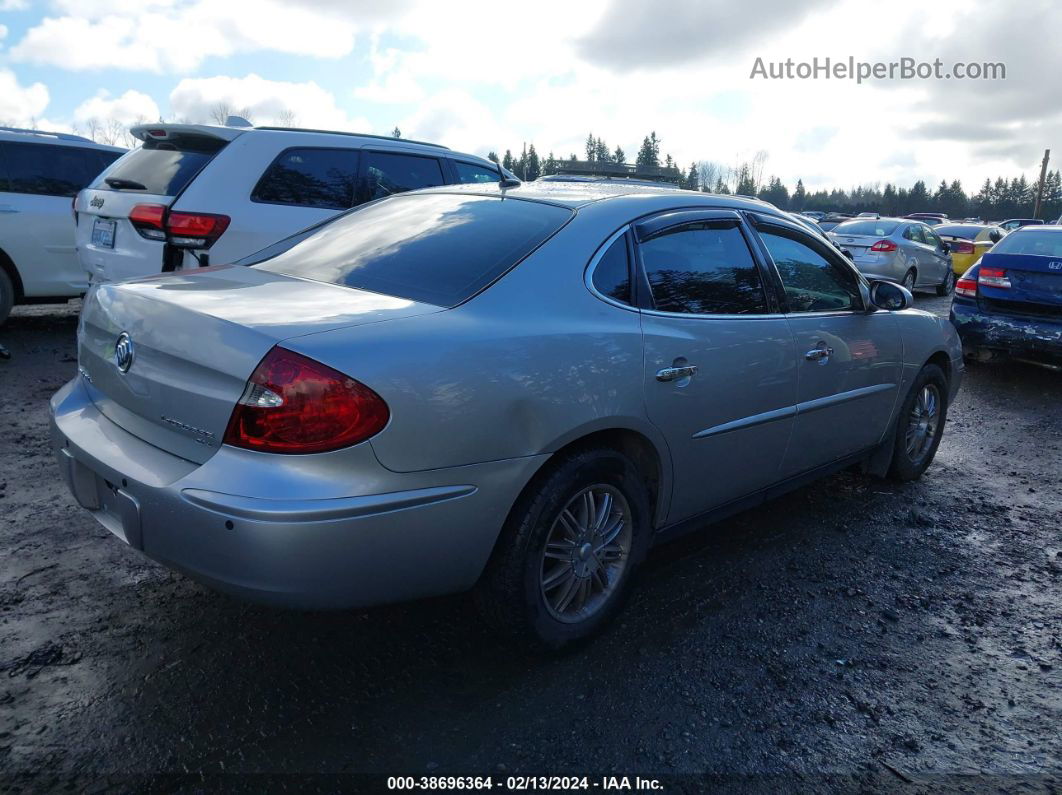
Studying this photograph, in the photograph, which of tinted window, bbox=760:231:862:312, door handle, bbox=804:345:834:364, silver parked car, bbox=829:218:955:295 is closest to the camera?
door handle, bbox=804:345:834:364

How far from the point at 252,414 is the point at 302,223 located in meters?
4.27

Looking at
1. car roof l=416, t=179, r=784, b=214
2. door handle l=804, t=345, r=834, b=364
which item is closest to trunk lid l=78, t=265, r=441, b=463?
car roof l=416, t=179, r=784, b=214

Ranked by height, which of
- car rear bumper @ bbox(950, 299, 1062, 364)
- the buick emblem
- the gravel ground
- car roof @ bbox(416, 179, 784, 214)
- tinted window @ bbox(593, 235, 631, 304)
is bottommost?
the gravel ground

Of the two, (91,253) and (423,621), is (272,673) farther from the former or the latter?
(91,253)

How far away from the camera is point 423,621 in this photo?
305cm

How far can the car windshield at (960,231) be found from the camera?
2014 cm

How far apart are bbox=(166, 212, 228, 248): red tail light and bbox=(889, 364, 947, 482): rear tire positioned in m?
4.61

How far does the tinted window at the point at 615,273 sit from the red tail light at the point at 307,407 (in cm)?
106

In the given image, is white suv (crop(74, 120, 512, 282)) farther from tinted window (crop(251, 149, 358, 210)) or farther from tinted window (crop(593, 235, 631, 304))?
tinted window (crop(593, 235, 631, 304))

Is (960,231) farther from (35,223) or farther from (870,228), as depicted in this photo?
(35,223)

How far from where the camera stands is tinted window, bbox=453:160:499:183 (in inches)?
296

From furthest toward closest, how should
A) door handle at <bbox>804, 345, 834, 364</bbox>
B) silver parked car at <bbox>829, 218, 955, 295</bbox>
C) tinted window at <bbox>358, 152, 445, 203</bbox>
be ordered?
silver parked car at <bbox>829, 218, 955, 295</bbox> < tinted window at <bbox>358, 152, 445, 203</bbox> < door handle at <bbox>804, 345, 834, 364</bbox>

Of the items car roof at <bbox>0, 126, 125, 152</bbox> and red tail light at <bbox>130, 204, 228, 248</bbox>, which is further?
car roof at <bbox>0, 126, 125, 152</bbox>

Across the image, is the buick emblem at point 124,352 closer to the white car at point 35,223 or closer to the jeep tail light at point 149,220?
the jeep tail light at point 149,220
